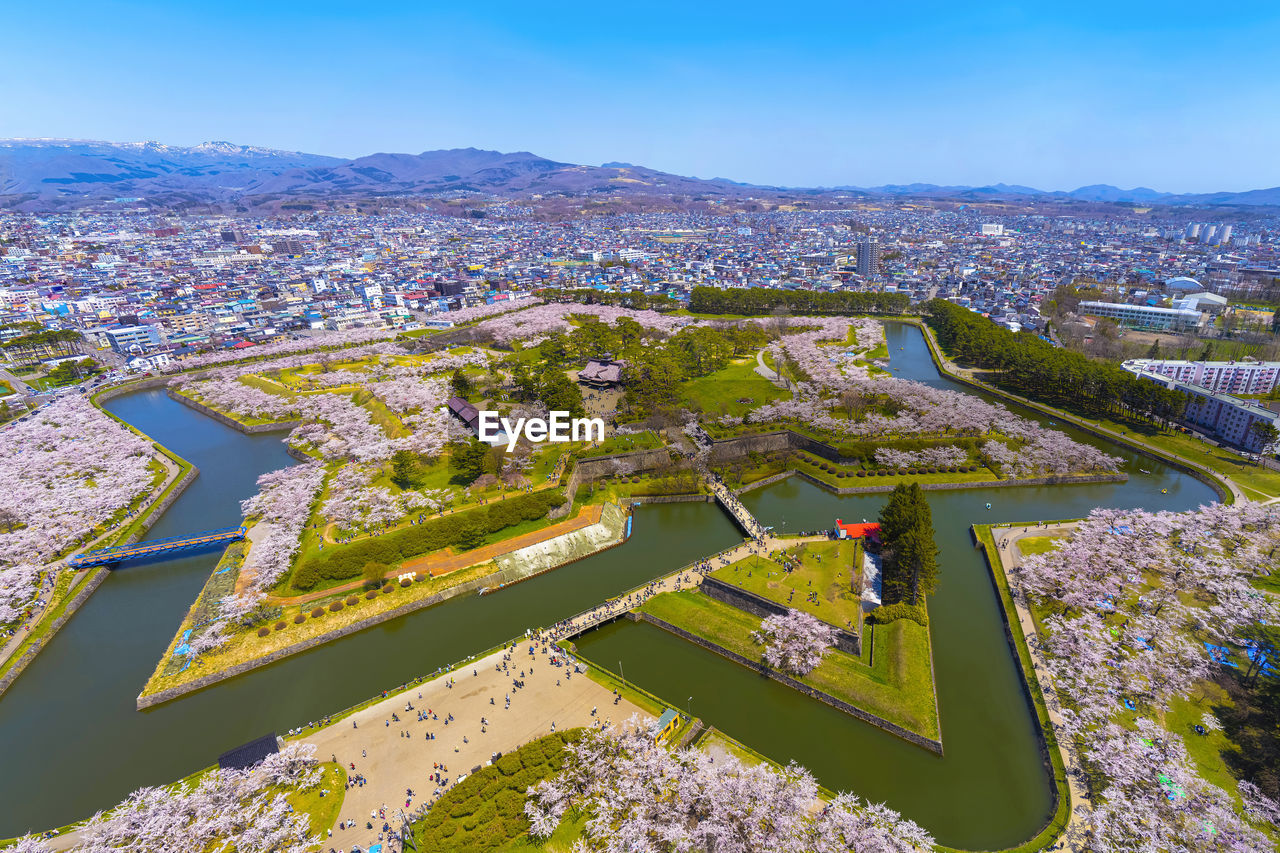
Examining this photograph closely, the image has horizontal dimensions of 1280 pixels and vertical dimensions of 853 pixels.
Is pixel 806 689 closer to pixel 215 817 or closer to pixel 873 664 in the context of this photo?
pixel 873 664

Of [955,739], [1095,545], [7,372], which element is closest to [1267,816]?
[955,739]

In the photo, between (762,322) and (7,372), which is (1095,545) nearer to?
(762,322)

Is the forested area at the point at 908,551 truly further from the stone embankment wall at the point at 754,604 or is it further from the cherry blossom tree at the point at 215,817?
the cherry blossom tree at the point at 215,817

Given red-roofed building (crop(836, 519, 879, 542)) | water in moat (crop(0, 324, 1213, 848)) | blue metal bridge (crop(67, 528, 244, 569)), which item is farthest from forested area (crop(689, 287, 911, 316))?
blue metal bridge (crop(67, 528, 244, 569))

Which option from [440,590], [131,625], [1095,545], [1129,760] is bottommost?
[131,625]

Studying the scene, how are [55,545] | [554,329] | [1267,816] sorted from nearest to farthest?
[1267,816], [55,545], [554,329]

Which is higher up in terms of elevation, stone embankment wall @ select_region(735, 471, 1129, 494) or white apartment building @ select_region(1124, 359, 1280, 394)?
white apartment building @ select_region(1124, 359, 1280, 394)

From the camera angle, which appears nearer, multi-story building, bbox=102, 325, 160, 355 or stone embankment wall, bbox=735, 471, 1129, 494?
stone embankment wall, bbox=735, 471, 1129, 494

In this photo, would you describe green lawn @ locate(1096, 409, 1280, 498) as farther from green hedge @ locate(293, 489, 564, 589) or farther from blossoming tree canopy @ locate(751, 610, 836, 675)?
green hedge @ locate(293, 489, 564, 589)
